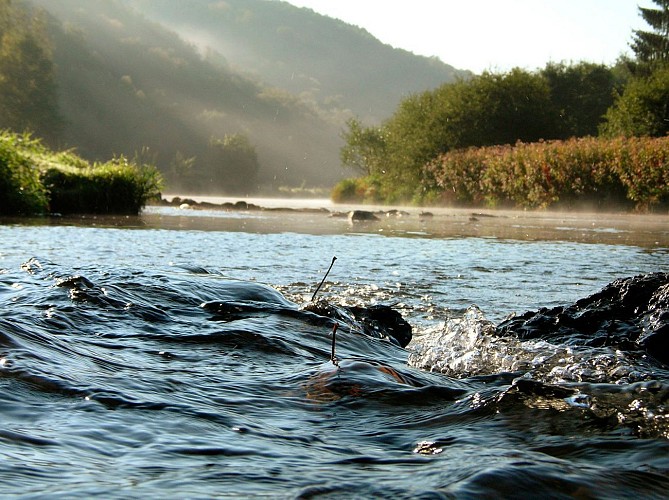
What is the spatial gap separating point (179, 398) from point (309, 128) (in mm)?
118426

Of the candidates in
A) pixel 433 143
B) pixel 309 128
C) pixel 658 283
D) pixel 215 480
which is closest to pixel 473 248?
pixel 658 283

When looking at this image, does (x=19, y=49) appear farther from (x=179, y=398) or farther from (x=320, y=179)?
(x=179, y=398)

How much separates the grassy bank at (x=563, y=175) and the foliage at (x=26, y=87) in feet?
163

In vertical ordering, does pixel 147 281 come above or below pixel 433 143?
below

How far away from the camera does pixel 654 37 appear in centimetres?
5700

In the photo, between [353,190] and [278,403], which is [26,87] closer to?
[353,190]

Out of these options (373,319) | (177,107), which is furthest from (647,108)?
(177,107)

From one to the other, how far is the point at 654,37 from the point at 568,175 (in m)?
37.5

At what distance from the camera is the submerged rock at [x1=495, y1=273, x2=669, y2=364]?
3447mm

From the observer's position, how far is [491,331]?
152 inches

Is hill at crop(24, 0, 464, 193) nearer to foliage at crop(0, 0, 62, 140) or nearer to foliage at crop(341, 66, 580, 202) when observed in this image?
foliage at crop(0, 0, 62, 140)

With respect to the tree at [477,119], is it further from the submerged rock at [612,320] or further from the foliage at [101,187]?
the submerged rock at [612,320]

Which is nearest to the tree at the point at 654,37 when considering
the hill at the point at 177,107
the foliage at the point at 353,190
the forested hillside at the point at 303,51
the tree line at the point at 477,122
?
the tree line at the point at 477,122

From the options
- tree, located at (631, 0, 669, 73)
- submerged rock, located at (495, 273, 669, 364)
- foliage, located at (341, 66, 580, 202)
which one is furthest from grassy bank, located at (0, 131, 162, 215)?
tree, located at (631, 0, 669, 73)
